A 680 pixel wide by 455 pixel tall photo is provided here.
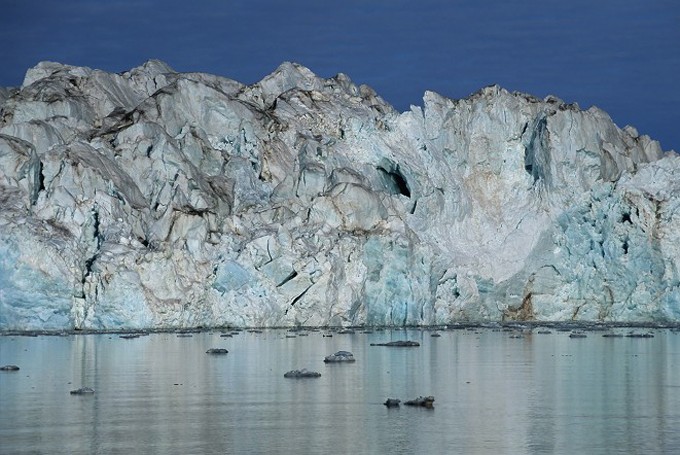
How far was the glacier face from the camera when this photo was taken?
158 feet

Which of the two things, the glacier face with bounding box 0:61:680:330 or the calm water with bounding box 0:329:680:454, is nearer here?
the calm water with bounding box 0:329:680:454

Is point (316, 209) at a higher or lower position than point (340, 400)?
higher

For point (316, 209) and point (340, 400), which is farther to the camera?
point (316, 209)

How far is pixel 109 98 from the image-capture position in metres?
62.6

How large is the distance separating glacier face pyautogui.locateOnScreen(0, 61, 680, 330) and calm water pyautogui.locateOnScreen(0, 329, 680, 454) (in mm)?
10602

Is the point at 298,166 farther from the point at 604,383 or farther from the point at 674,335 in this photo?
the point at 604,383

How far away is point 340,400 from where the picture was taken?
74.7 feet

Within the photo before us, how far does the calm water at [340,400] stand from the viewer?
17.5m

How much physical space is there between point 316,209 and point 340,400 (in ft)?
98.7

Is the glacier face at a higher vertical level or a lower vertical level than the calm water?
higher

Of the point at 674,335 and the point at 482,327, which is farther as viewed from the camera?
the point at 482,327

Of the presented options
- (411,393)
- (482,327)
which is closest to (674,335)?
(482,327)

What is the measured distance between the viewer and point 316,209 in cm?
5259

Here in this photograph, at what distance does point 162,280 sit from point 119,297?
176cm
